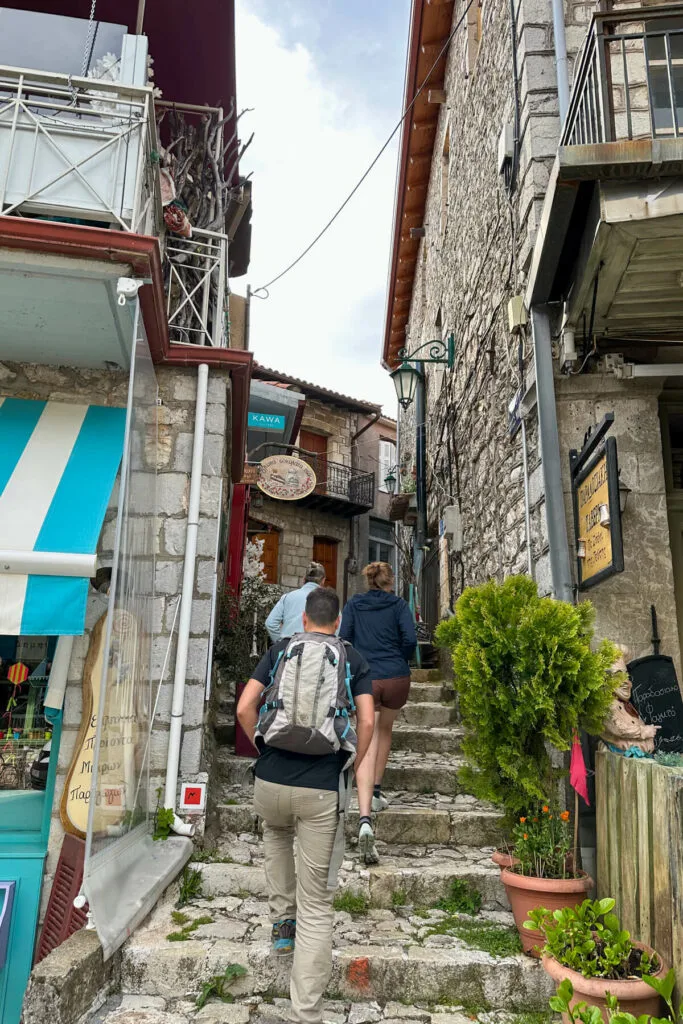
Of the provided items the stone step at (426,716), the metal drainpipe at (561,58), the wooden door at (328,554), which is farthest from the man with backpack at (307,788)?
the wooden door at (328,554)

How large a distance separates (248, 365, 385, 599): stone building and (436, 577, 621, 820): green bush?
14262 mm

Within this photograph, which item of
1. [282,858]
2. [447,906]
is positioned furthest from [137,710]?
[447,906]

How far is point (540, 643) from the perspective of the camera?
340 cm

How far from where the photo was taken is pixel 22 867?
3.92 m

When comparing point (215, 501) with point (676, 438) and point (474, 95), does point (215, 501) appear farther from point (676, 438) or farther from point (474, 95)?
point (474, 95)

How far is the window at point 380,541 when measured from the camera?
21.0 metres

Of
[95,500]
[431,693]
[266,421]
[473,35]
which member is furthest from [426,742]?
[266,421]

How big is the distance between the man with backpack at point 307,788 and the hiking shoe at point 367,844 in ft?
2.72

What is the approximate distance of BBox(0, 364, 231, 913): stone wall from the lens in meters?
4.18

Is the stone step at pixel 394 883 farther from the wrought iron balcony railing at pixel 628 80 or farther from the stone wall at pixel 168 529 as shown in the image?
the wrought iron balcony railing at pixel 628 80

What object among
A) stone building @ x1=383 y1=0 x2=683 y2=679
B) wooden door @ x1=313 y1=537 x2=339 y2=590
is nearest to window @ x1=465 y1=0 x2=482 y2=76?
stone building @ x1=383 y1=0 x2=683 y2=679

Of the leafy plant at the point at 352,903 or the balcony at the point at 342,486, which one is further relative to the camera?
the balcony at the point at 342,486

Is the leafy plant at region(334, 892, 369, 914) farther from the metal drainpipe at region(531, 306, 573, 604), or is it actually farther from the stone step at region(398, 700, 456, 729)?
the stone step at region(398, 700, 456, 729)

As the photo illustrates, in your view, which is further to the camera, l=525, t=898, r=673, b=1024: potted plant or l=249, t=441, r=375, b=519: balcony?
l=249, t=441, r=375, b=519: balcony
